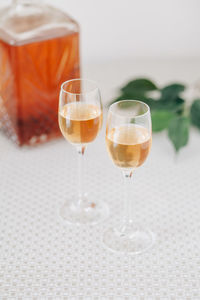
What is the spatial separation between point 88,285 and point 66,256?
0.10 metres

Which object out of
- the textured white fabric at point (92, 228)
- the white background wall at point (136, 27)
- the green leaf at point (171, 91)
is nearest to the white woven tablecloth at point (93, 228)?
the textured white fabric at point (92, 228)

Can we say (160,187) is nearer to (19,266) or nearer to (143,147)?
(143,147)

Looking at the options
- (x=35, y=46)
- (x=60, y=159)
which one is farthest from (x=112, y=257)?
(x=35, y=46)

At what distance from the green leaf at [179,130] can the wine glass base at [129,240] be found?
0.36 metres

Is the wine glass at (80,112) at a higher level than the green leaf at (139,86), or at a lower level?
higher

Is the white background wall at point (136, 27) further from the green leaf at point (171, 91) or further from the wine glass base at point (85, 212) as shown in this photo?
the wine glass base at point (85, 212)

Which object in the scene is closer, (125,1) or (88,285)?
(88,285)

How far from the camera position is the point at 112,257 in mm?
1009

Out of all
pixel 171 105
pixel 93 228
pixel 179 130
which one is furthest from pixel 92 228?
pixel 171 105

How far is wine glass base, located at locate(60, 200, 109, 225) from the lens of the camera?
3.72 ft

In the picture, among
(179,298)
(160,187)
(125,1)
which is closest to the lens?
(179,298)

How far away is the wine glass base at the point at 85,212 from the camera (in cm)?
113

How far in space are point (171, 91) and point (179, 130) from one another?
203 millimetres

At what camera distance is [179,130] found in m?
1.38
